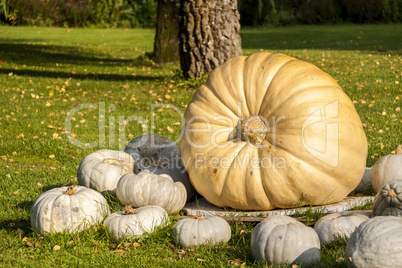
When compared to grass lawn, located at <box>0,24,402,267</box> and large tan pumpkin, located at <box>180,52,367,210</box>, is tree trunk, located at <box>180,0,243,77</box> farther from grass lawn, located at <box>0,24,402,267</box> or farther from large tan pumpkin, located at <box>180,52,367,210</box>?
large tan pumpkin, located at <box>180,52,367,210</box>

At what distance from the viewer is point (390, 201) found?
3389mm

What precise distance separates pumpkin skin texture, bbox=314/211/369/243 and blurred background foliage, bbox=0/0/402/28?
69.6 feet

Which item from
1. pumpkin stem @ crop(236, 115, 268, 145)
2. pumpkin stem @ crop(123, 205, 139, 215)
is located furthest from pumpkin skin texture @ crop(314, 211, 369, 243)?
pumpkin stem @ crop(123, 205, 139, 215)

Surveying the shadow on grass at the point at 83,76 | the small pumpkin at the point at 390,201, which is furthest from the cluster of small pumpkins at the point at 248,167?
the shadow on grass at the point at 83,76

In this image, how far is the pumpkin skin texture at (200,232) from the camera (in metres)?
3.44

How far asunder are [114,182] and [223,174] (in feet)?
3.40

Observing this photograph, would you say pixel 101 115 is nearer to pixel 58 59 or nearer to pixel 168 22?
pixel 168 22

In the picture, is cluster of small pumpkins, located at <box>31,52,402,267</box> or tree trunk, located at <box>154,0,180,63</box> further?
tree trunk, located at <box>154,0,180,63</box>

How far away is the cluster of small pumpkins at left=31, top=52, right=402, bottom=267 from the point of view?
357 centimetres

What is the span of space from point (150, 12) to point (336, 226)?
78.5 feet

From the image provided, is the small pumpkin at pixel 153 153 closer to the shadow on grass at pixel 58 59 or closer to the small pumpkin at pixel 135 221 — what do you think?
the small pumpkin at pixel 135 221

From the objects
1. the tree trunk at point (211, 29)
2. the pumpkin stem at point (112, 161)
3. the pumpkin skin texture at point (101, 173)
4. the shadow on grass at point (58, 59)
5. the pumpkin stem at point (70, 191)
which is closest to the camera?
the pumpkin stem at point (70, 191)

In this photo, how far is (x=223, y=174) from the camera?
399cm

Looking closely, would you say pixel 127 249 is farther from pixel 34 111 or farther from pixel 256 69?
pixel 34 111
